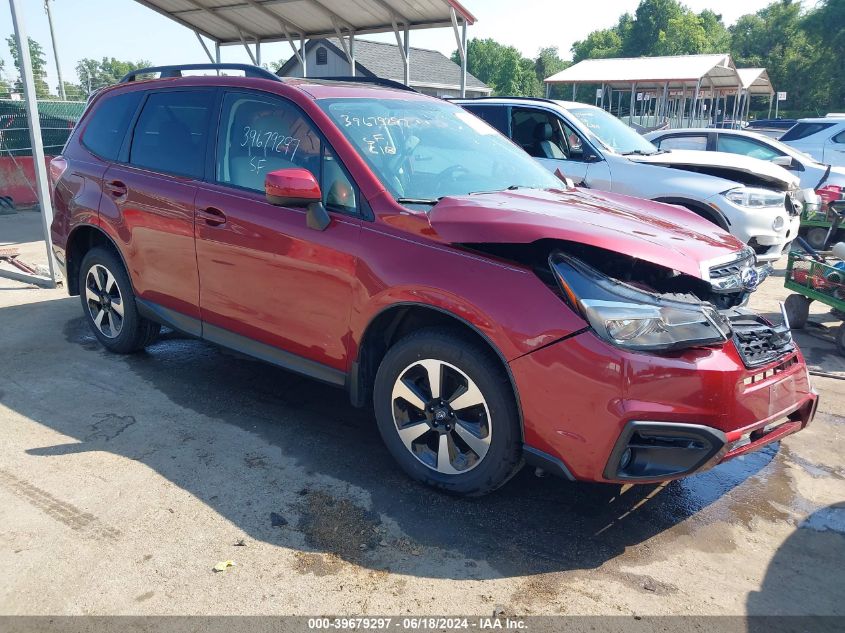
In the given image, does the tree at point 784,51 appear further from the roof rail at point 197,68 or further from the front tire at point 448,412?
the front tire at point 448,412

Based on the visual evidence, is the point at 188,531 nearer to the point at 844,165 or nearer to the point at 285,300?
the point at 285,300

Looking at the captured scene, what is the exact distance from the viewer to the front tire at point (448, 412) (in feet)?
9.68

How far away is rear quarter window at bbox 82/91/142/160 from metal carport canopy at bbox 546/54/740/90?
20.5m

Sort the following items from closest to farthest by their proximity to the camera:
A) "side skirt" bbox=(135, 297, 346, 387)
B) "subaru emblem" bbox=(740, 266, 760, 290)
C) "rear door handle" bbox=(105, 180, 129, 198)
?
"subaru emblem" bbox=(740, 266, 760, 290)
"side skirt" bbox=(135, 297, 346, 387)
"rear door handle" bbox=(105, 180, 129, 198)

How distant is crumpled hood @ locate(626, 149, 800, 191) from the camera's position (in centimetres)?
789

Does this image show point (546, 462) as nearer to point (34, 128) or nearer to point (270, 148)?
point (270, 148)

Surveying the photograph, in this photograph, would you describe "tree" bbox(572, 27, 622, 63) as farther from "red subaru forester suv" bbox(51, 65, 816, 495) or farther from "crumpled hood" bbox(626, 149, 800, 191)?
"red subaru forester suv" bbox(51, 65, 816, 495)

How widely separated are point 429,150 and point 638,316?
1707 mm

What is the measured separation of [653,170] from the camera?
24.4ft

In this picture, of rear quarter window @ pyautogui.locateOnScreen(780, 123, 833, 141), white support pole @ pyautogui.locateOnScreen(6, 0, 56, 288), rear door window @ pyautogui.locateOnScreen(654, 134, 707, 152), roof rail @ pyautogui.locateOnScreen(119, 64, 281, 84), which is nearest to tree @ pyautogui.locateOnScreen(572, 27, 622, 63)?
rear quarter window @ pyautogui.locateOnScreen(780, 123, 833, 141)

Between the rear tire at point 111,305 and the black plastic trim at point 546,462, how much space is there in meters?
3.17

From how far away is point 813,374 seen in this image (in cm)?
509

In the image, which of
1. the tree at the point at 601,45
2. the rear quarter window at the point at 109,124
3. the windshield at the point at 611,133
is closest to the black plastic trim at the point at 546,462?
the rear quarter window at the point at 109,124

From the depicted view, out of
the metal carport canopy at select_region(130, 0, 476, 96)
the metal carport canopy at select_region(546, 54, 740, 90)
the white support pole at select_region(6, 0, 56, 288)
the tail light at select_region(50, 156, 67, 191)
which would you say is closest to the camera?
the tail light at select_region(50, 156, 67, 191)
